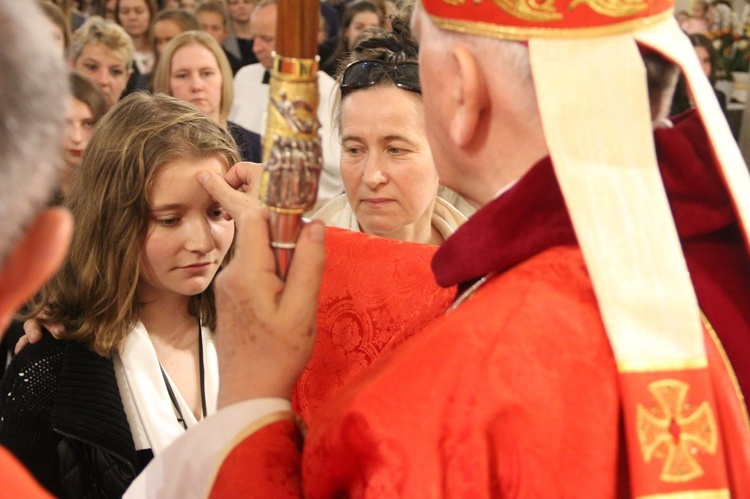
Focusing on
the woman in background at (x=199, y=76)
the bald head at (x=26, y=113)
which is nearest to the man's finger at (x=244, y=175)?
the bald head at (x=26, y=113)

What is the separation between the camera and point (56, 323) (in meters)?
2.46

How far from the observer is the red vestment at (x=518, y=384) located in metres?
1.26

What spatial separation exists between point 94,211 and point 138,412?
1.81 feet

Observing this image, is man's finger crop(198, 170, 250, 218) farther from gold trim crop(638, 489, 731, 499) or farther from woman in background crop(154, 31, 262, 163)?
woman in background crop(154, 31, 262, 163)

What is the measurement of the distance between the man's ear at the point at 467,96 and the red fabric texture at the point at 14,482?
32.4 inches

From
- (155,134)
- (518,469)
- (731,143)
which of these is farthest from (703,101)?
(155,134)

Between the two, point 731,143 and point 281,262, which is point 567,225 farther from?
point 281,262

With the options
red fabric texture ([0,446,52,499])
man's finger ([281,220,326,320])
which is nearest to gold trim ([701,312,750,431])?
man's finger ([281,220,326,320])

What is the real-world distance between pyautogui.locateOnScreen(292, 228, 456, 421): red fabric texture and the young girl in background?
0.44 m

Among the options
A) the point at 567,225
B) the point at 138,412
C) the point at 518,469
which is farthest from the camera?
the point at 138,412

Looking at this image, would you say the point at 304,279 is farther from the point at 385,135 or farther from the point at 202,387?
the point at 385,135

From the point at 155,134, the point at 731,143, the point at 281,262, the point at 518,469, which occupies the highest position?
the point at 155,134

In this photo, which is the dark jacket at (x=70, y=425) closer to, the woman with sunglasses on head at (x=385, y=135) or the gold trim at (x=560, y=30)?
the woman with sunglasses on head at (x=385, y=135)

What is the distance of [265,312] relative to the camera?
148 centimetres
